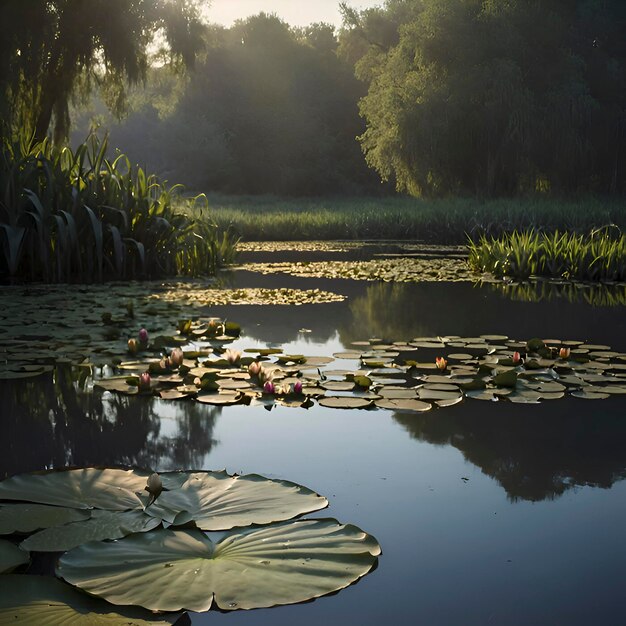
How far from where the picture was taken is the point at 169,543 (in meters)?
1.85

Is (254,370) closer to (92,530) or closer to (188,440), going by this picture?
(188,440)

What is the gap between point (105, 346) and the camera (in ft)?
15.0

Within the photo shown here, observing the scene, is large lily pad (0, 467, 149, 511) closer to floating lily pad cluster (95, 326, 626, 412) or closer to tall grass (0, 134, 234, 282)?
floating lily pad cluster (95, 326, 626, 412)

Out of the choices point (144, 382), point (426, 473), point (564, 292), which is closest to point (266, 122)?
point (564, 292)

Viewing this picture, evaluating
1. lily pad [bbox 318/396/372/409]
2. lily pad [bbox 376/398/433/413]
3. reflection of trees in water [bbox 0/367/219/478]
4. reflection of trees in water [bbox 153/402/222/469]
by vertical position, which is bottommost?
lily pad [bbox 376/398/433/413]

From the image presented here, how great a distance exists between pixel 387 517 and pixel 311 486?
1.02 ft


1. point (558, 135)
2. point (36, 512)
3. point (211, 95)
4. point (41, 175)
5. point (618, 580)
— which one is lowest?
point (618, 580)

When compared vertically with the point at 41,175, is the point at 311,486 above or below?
below

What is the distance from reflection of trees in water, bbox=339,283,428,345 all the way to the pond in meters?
0.92

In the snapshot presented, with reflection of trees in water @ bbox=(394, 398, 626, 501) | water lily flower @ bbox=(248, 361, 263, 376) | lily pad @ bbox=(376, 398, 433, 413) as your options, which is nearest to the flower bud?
water lily flower @ bbox=(248, 361, 263, 376)

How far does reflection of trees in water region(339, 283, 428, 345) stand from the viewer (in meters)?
5.43

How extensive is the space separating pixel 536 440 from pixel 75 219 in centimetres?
557

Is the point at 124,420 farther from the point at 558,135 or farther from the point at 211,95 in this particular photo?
the point at 211,95

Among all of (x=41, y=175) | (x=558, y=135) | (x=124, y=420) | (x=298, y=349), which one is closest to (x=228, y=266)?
(x=41, y=175)
